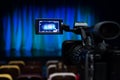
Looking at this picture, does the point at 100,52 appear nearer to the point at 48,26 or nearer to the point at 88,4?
the point at 48,26

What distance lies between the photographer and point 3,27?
36.4 ft

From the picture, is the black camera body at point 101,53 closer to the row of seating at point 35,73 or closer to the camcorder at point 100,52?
the camcorder at point 100,52

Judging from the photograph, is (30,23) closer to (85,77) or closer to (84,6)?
(84,6)

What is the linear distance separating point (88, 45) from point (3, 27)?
9.86 m

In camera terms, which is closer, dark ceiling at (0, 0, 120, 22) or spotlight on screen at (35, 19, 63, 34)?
spotlight on screen at (35, 19, 63, 34)

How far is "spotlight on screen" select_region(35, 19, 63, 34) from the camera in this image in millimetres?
1846

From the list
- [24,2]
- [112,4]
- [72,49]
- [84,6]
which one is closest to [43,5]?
[24,2]

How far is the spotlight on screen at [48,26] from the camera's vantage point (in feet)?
6.06

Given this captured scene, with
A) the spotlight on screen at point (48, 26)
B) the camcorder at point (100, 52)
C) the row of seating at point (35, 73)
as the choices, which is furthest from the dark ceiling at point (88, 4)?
the camcorder at point (100, 52)

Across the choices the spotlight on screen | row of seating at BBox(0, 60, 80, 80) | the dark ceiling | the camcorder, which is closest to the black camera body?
the camcorder

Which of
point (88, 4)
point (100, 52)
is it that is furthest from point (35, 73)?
point (88, 4)

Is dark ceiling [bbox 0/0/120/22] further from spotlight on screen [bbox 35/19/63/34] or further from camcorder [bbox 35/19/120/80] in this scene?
camcorder [bbox 35/19/120/80]

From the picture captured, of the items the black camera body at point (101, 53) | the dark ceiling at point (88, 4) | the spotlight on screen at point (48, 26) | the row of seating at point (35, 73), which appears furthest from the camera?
the dark ceiling at point (88, 4)

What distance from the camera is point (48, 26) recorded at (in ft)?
6.88
